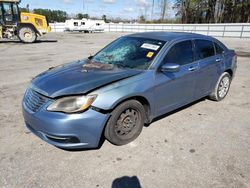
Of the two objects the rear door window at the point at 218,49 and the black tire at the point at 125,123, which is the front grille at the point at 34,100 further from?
the rear door window at the point at 218,49

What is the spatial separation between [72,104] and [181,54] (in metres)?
2.09

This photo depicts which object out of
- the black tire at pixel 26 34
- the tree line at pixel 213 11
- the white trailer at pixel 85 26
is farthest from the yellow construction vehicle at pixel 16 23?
the tree line at pixel 213 11

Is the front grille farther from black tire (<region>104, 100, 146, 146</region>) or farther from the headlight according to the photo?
black tire (<region>104, 100, 146, 146</region>)

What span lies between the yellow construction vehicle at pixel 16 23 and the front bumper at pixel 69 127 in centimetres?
1678

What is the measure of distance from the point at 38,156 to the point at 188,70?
8.74 ft

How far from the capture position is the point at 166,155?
2949mm

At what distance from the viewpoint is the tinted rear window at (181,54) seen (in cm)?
354

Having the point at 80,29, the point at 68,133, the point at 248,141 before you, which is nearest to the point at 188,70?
the point at 248,141

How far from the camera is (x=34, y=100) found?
2.91 metres

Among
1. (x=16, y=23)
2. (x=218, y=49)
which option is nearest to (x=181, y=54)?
(x=218, y=49)

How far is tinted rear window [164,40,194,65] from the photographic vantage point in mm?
3545

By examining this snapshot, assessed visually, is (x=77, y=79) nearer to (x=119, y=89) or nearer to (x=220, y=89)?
(x=119, y=89)

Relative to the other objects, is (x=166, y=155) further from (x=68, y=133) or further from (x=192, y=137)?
(x=68, y=133)

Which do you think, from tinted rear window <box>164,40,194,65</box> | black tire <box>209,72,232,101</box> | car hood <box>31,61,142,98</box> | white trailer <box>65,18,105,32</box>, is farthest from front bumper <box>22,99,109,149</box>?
white trailer <box>65,18,105,32</box>
